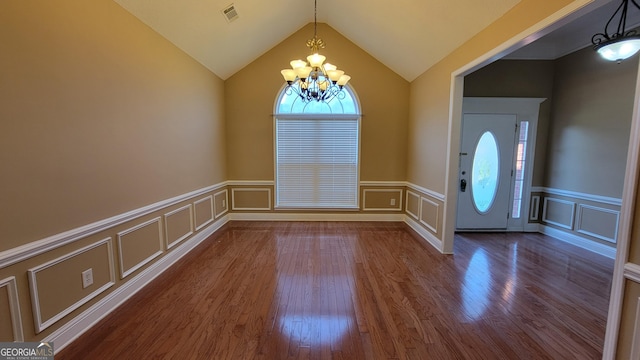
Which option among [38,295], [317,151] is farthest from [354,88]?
[38,295]

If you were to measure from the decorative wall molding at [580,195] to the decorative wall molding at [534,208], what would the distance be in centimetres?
14

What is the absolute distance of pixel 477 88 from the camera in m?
4.11

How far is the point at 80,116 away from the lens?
5.98ft

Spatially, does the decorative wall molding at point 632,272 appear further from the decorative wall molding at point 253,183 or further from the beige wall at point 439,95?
the decorative wall molding at point 253,183

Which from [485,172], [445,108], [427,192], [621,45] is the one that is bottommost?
[427,192]

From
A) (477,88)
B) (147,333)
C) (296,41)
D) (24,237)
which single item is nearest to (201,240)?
(147,333)

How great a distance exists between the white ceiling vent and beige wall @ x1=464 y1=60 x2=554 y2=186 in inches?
142

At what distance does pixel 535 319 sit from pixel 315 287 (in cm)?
187

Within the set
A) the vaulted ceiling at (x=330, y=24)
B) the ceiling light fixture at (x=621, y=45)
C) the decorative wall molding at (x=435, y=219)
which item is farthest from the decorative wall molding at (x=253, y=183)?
the ceiling light fixture at (x=621, y=45)

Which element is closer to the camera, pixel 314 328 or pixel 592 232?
pixel 314 328

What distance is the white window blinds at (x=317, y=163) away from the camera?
15.6 ft
